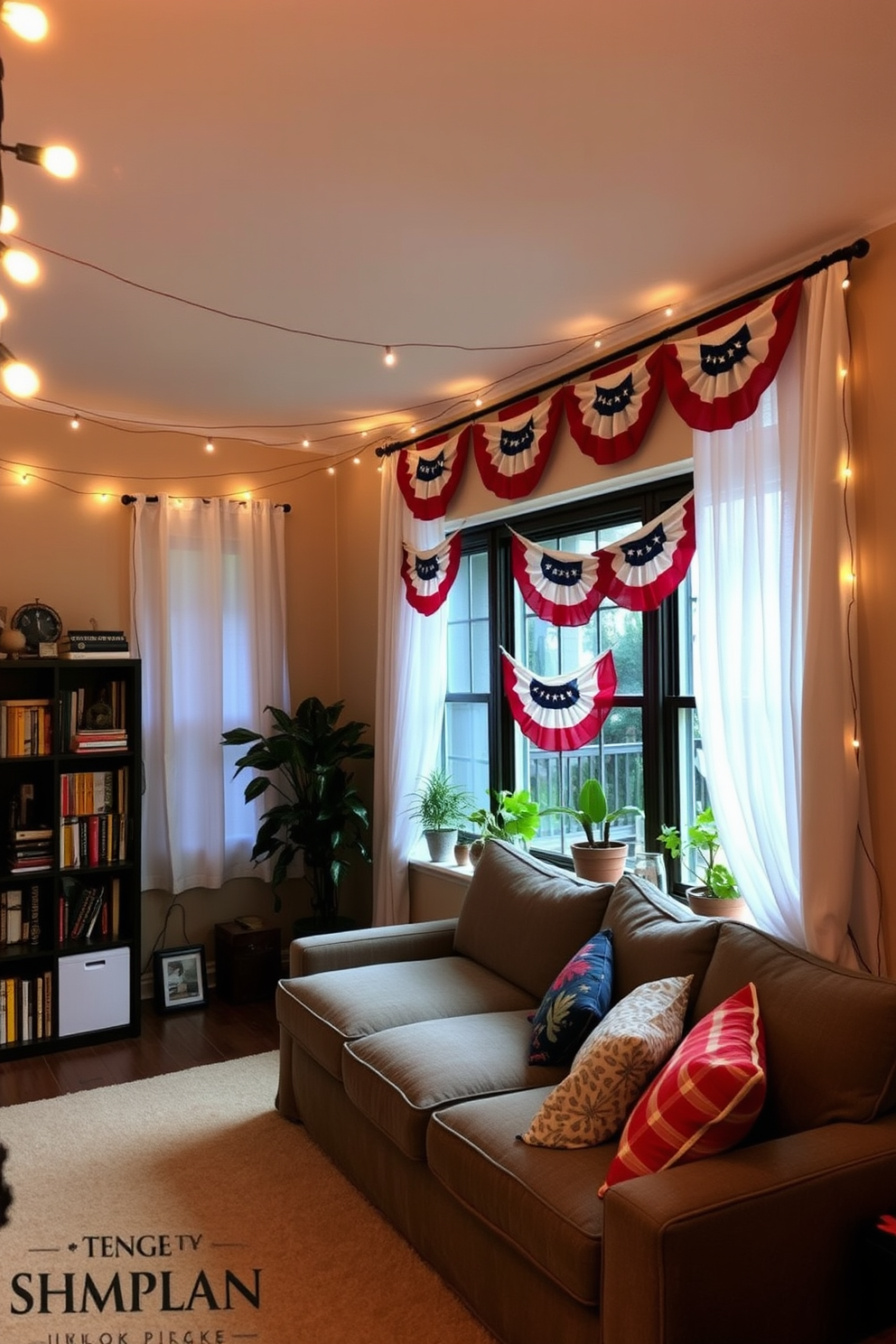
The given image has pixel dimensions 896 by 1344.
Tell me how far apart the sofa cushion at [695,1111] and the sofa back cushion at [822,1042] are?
11cm

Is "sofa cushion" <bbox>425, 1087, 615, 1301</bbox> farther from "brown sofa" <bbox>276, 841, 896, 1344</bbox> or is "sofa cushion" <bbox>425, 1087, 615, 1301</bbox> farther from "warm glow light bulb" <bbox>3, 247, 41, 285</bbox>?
"warm glow light bulb" <bbox>3, 247, 41, 285</bbox>

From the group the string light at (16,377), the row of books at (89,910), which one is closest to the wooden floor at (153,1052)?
the row of books at (89,910)

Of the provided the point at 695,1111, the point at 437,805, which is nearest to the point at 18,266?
the point at 695,1111

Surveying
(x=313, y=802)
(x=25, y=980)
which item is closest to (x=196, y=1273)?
(x=25, y=980)

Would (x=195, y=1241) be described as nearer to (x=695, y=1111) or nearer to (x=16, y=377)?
(x=695, y=1111)

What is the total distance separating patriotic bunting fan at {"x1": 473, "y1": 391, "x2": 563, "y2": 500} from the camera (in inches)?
153

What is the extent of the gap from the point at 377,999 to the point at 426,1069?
0.52m

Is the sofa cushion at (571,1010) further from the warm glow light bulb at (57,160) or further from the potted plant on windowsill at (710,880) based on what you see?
the warm glow light bulb at (57,160)

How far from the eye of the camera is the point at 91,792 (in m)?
4.36

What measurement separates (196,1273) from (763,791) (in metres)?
2.00

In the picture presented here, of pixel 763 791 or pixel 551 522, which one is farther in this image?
pixel 551 522

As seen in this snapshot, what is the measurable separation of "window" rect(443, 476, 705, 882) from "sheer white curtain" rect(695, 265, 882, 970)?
52 cm

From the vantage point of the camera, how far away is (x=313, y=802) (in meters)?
4.75

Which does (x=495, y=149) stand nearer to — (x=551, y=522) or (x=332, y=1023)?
(x=551, y=522)
